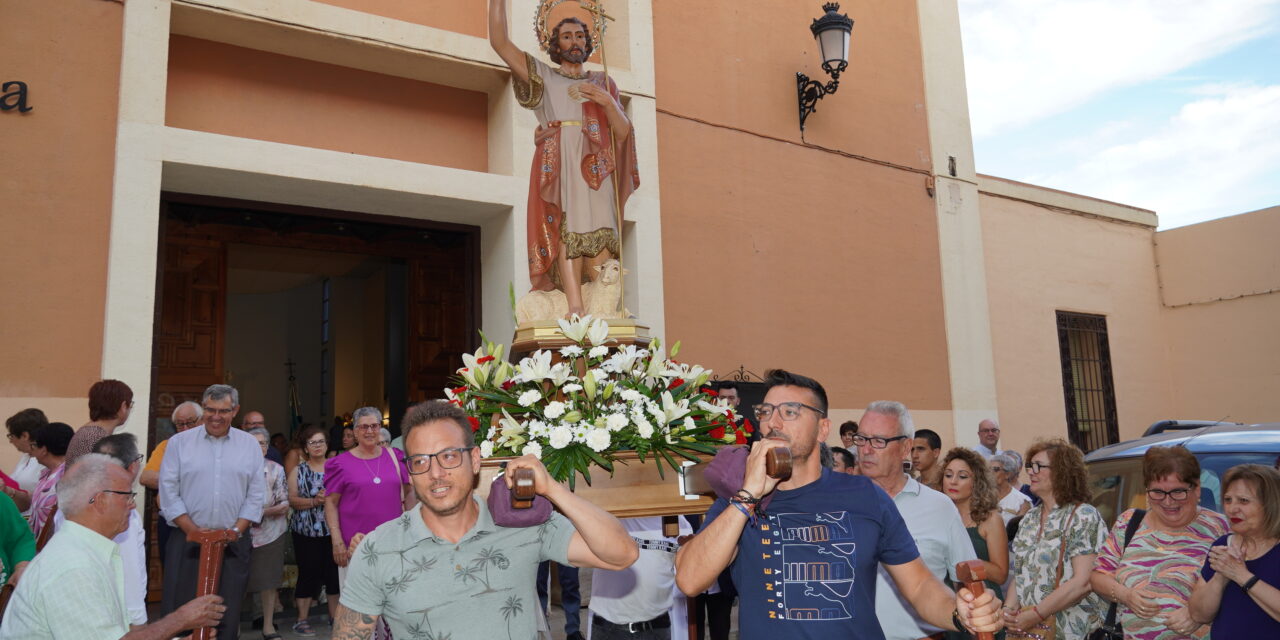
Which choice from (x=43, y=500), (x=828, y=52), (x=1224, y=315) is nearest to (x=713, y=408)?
(x=43, y=500)

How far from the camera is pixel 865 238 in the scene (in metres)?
10.5

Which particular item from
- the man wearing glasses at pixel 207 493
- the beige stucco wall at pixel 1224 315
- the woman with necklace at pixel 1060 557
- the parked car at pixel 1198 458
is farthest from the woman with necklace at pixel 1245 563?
the beige stucco wall at pixel 1224 315

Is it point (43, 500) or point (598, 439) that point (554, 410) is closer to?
point (598, 439)

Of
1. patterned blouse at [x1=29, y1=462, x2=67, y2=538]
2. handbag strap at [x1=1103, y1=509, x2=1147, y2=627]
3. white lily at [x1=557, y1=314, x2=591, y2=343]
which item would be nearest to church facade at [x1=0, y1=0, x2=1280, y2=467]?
patterned blouse at [x1=29, y1=462, x2=67, y2=538]

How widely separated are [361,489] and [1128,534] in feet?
13.7

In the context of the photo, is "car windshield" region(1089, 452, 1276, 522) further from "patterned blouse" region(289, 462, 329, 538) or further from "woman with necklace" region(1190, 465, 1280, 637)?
"patterned blouse" region(289, 462, 329, 538)

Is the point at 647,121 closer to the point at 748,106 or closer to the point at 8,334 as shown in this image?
the point at 748,106

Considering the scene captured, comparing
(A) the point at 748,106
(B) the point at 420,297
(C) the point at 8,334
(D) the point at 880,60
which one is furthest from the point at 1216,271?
(C) the point at 8,334

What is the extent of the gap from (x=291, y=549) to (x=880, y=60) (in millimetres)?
7943

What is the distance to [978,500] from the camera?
14.9 feet

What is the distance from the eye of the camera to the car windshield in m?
4.86

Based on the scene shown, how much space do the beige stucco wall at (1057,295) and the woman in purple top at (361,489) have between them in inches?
280

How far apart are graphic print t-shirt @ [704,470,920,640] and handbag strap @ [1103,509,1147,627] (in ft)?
6.71

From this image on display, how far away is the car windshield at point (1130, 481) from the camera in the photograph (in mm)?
4859
